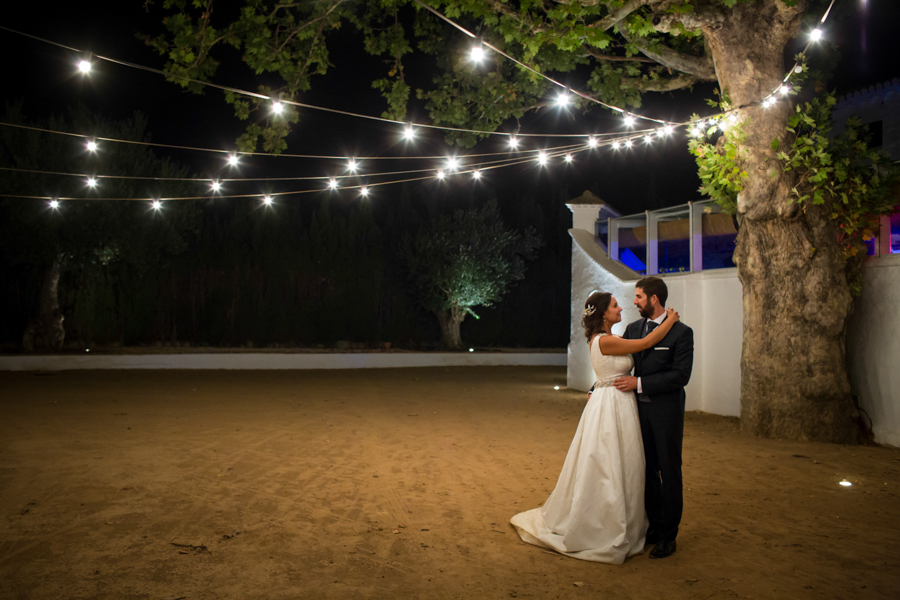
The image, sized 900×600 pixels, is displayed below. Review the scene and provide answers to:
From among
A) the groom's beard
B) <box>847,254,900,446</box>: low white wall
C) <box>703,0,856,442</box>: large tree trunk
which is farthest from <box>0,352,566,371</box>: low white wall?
the groom's beard

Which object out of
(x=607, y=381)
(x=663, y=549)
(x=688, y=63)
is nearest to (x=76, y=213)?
(x=688, y=63)

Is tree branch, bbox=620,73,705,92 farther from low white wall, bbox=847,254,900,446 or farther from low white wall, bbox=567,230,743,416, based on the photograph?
low white wall, bbox=847,254,900,446

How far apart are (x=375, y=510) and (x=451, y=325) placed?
20.1 m

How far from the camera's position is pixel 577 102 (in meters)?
11.2

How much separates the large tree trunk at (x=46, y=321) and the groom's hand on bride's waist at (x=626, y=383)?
1832cm

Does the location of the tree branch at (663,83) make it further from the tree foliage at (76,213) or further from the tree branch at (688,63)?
the tree foliage at (76,213)

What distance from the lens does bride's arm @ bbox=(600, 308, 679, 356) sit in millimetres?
3615

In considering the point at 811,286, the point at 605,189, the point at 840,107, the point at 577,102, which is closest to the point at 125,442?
the point at 811,286

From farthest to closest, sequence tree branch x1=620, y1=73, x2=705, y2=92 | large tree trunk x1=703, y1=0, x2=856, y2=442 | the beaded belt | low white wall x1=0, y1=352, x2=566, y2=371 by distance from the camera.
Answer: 1. low white wall x1=0, y1=352, x2=566, y2=371
2. tree branch x1=620, y1=73, x2=705, y2=92
3. large tree trunk x1=703, y1=0, x2=856, y2=442
4. the beaded belt

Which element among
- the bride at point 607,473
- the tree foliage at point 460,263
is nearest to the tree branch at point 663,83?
the bride at point 607,473

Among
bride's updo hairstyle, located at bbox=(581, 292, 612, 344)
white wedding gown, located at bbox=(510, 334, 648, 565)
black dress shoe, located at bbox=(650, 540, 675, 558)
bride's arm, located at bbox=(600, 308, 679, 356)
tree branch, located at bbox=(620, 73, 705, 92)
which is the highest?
tree branch, located at bbox=(620, 73, 705, 92)

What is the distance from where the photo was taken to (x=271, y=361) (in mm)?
17938

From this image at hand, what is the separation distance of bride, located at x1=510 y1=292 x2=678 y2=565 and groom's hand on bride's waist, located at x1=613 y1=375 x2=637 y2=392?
4 cm

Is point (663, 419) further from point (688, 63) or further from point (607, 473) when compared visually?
point (688, 63)
